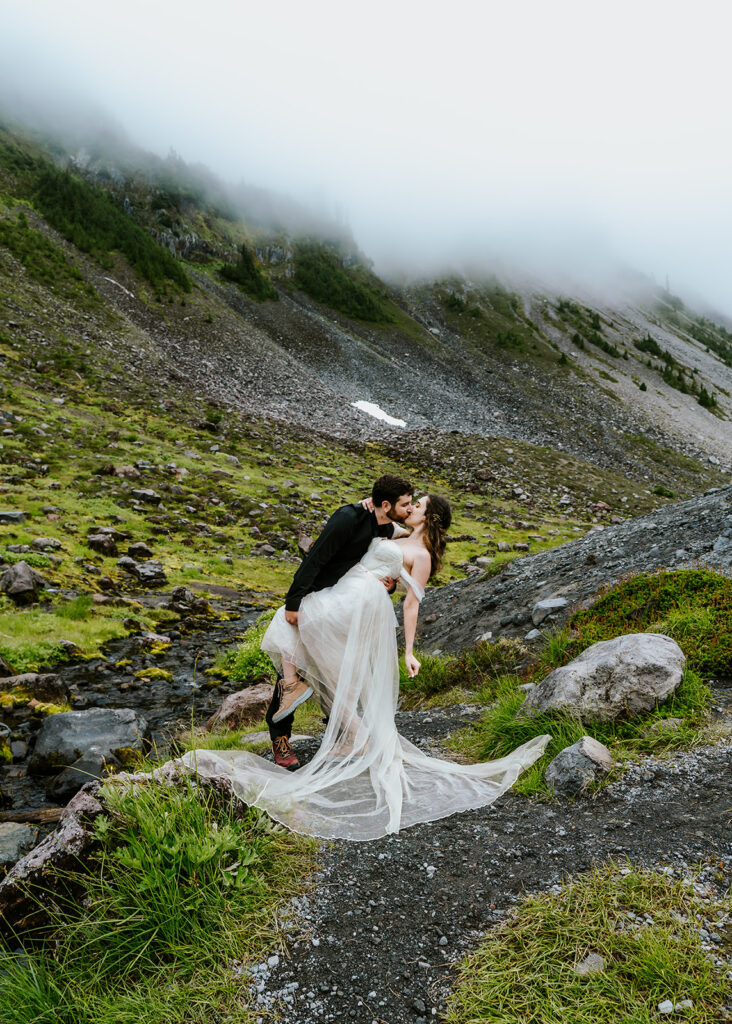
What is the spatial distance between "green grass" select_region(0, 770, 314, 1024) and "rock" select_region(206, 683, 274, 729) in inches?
206

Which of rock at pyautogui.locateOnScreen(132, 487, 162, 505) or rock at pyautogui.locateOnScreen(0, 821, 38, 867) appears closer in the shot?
rock at pyautogui.locateOnScreen(0, 821, 38, 867)

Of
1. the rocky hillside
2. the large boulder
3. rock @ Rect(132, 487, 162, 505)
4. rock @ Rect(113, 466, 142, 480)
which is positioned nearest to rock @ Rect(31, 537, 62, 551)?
rock @ Rect(132, 487, 162, 505)

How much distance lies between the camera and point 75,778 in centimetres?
717

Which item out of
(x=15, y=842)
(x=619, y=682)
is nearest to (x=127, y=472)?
(x=15, y=842)

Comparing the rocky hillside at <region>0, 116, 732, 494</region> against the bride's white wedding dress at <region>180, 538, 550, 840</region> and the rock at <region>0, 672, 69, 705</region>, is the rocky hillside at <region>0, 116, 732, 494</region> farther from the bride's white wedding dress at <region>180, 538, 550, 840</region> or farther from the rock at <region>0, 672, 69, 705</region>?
the bride's white wedding dress at <region>180, 538, 550, 840</region>

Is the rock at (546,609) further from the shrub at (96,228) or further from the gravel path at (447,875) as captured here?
the shrub at (96,228)

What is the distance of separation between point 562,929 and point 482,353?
3396 inches

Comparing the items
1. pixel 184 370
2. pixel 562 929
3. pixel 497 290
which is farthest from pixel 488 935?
pixel 497 290

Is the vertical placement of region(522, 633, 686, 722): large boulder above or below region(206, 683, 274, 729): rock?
above

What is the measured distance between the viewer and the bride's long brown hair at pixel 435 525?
6.77m

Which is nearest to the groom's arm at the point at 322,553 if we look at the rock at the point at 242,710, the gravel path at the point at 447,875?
the gravel path at the point at 447,875

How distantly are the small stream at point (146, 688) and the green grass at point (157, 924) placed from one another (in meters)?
3.57

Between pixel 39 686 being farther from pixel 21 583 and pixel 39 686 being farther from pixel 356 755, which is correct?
pixel 356 755

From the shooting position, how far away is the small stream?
749 centimetres
